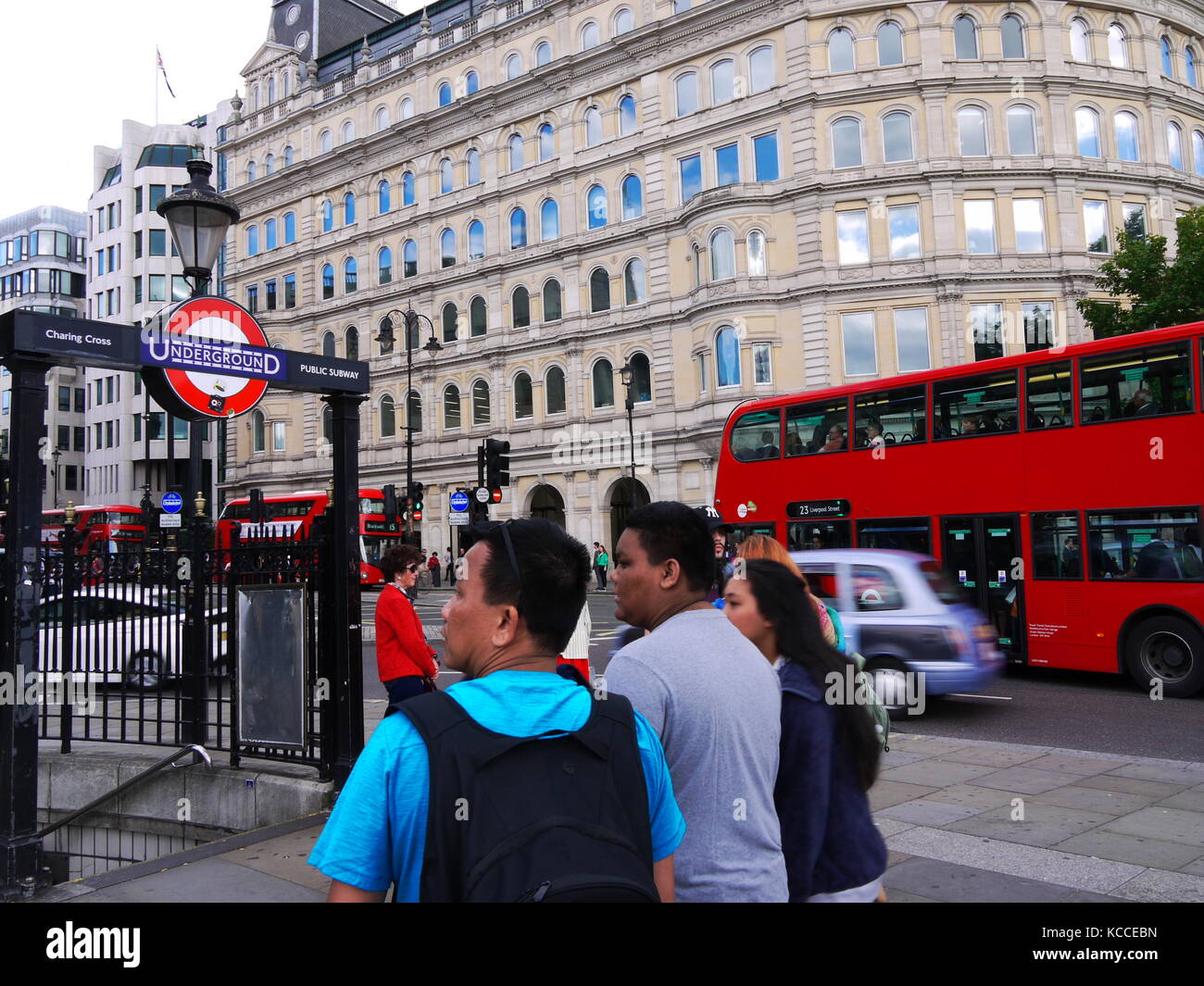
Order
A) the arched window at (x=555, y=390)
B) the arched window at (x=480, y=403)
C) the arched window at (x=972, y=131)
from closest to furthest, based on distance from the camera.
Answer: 1. the arched window at (x=972, y=131)
2. the arched window at (x=555, y=390)
3. the arched window at (x=480, y=403)

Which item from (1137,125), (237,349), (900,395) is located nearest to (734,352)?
(1137,125)

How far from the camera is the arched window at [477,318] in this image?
43.9m

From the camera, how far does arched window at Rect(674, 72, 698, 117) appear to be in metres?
37.2

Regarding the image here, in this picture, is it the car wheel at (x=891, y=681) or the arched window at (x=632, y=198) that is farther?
the arched window at (x=632, y=198)

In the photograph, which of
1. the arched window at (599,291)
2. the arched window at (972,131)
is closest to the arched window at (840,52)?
the arched window at (972,131)

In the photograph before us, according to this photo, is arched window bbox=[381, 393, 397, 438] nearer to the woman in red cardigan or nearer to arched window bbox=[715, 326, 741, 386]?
arched window bbox=[715, 326, 741, 386]

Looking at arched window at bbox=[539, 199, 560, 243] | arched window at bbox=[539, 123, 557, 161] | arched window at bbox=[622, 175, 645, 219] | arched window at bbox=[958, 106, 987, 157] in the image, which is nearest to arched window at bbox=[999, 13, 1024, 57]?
arched window at bbox=[958, 106, 987, 157]

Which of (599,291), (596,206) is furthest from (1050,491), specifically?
(596,206)

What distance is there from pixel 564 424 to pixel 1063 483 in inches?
1165

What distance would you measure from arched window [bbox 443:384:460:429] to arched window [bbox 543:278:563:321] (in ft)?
20.0

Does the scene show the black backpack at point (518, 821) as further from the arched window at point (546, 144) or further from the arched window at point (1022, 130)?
the arched window at point (546, 144)

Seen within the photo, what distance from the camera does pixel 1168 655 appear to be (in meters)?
11.5

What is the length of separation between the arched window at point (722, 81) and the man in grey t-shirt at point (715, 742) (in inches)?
1468
